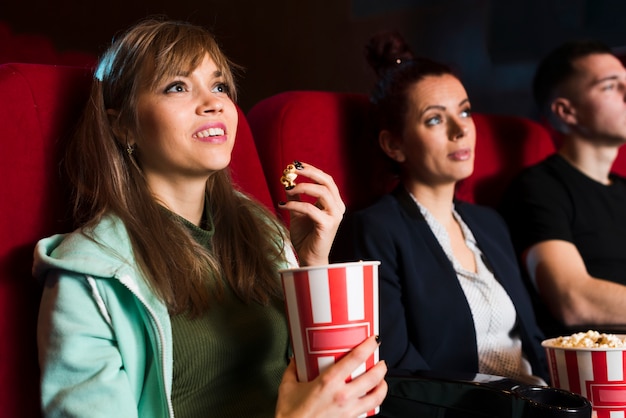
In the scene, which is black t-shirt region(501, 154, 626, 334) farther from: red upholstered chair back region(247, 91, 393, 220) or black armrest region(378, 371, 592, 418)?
black armrest region(378, 371, 592, 418)

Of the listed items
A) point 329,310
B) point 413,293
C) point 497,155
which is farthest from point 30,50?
point 497,155

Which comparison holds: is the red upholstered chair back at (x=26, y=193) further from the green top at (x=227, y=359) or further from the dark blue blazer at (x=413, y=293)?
the dark blue blazer at (x=413, y=293)

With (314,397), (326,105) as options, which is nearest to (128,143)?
(314,397)

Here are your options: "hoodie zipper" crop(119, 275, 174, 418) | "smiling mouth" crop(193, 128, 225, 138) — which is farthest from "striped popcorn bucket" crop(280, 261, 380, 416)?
"smiling mouth" crop(193, 128, 225, 138)

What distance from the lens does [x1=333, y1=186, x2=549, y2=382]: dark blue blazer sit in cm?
160

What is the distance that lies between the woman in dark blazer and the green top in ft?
1.14

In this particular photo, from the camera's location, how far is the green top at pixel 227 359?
3.85ft

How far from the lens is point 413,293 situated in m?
1.65

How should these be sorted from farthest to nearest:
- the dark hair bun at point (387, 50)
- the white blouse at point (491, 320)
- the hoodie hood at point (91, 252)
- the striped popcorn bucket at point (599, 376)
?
the dark hair bun at point (387, 50)
the white blouse at point (491, 320)
the striped popcorn bucket at point (599, 376)
the hoodie hood at point (91, 252)

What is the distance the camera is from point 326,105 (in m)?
1.84

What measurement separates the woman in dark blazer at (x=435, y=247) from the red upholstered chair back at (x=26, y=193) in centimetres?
66

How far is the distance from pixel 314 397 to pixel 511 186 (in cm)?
135

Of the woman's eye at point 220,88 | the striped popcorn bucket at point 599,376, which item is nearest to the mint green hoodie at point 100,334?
the woman's eye at point 220,88

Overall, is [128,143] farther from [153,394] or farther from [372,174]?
[372,174]
